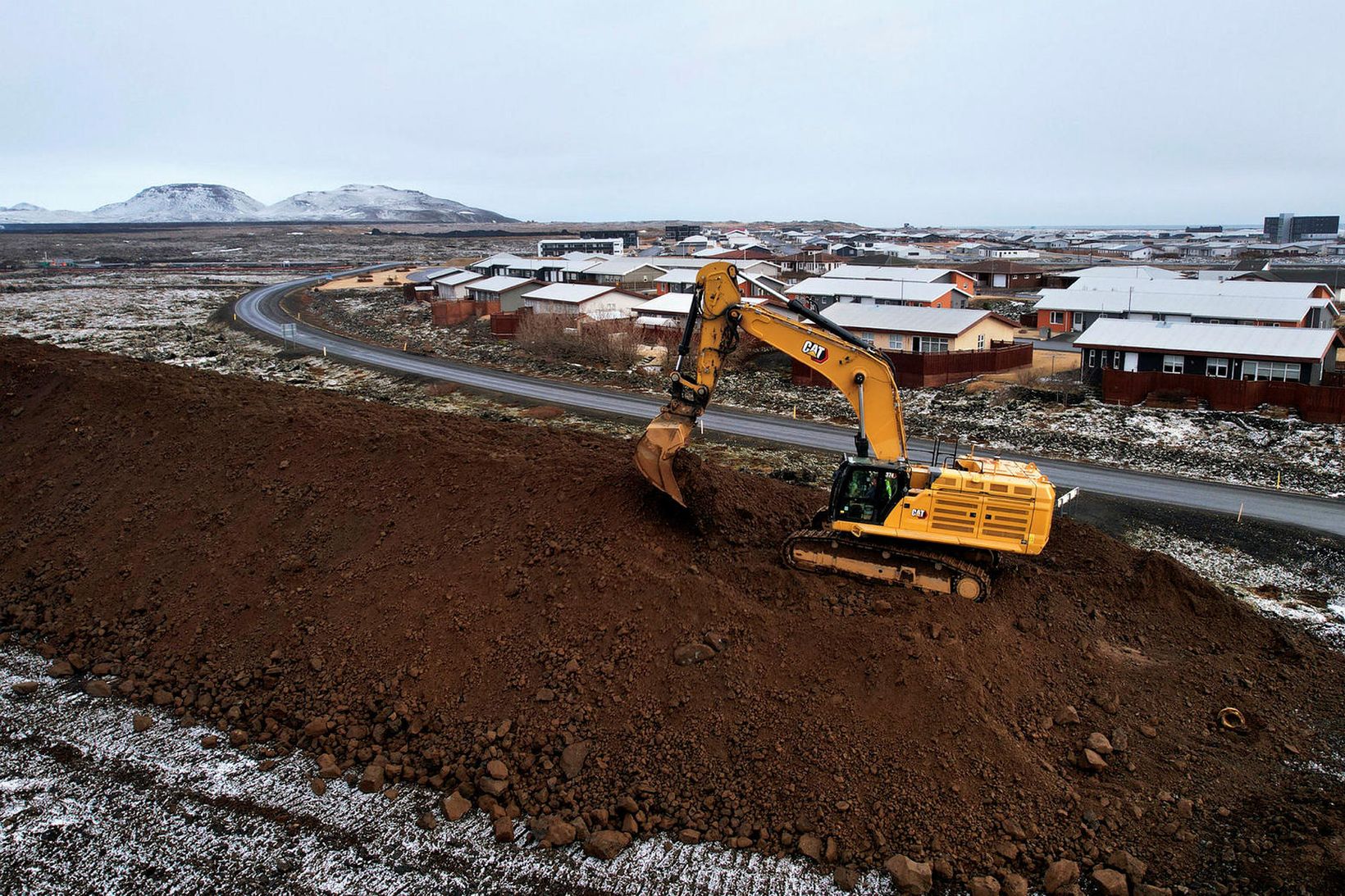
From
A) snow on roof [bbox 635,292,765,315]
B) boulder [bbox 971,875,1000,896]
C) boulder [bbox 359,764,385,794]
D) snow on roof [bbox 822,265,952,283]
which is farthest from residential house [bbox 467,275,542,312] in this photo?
boulder [bbox 971,875,1000,896]

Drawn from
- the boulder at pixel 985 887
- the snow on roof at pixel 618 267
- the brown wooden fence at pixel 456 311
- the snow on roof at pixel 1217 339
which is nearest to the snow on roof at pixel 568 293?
the brown wooden fence at pixel 456 311

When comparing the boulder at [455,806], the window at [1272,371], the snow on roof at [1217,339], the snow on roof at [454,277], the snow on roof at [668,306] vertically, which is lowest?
the boulder at [455,806]

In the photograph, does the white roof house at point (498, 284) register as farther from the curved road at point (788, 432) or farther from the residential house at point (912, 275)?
the residential house at point (912, 275)

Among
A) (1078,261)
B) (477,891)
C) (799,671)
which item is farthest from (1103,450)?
(1078,261)

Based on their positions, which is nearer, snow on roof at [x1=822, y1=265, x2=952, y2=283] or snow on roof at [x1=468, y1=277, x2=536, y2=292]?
snow on roof at [x1=468, y1=277, x2=536, y2=292]

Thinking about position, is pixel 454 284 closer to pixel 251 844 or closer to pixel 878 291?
pixel 878 291

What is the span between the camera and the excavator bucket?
17.5 meters

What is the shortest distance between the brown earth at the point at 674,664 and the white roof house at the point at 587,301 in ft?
121

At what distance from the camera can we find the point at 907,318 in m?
48.0

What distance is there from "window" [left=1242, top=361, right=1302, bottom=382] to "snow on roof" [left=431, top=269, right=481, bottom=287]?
5320cm

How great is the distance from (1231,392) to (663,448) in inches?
1137

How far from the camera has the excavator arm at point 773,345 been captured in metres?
16.9

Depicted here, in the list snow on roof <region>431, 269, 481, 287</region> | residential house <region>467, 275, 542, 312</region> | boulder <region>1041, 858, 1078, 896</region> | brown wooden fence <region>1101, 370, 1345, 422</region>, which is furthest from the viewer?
snow on roof <region>431, 269, 481, 287</region>

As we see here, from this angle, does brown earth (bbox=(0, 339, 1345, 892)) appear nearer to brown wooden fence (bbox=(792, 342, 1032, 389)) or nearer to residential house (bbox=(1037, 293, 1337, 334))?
brown wooden fence (bbox=(792, 342, 1032, 389))
